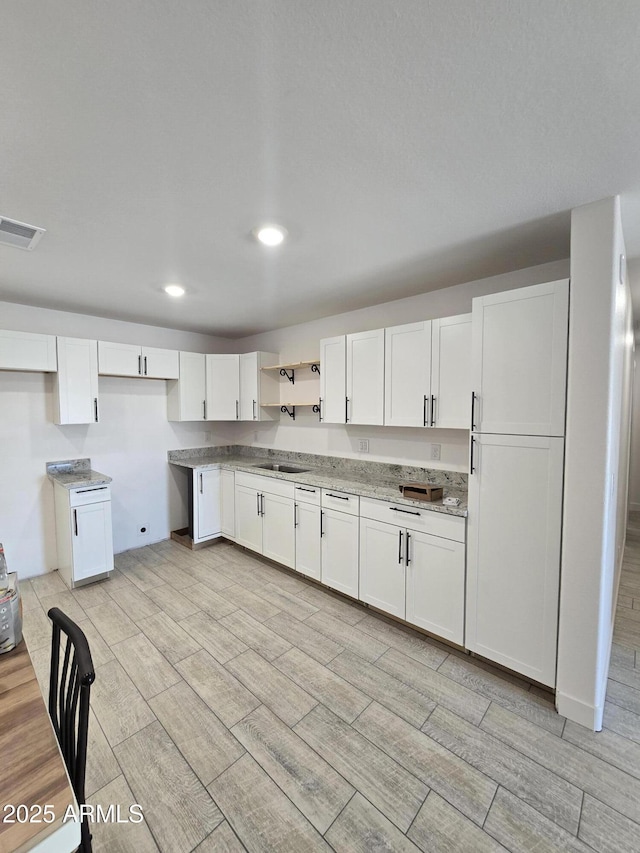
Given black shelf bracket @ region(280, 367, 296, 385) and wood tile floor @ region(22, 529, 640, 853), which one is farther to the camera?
black shelf bracket @ region(280, 367, 296, 385)

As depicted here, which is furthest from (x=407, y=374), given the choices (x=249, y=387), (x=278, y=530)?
(x=249, y=387)

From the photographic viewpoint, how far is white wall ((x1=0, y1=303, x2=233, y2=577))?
3338 millimetres

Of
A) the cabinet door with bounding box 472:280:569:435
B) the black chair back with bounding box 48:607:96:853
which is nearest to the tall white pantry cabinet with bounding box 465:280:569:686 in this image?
the cabinet door with bounding box 472:280:569:435

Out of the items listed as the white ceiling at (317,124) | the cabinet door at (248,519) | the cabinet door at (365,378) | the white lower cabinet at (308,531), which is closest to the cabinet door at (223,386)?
the cabinet door at (248,519)

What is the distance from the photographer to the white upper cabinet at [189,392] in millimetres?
4215

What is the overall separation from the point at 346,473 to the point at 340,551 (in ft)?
2.82

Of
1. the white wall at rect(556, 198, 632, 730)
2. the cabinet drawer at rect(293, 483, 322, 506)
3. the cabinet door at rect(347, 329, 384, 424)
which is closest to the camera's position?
the white wall at rect(556, 198, 632, 730)

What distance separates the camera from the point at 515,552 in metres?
2.04

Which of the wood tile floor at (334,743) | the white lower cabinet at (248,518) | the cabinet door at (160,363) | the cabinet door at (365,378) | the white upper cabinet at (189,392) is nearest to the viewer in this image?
the wood tile floor at (334,743)

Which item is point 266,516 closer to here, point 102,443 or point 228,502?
point 228,502

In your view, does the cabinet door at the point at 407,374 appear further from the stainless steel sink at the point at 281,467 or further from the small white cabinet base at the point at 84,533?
the small white cabinet base at the point at 84,533

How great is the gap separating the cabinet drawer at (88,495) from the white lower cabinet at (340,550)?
2.11m

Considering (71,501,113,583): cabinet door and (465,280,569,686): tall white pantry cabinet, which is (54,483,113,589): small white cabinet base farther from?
(465,280,569,686): tall white pantry cabinet

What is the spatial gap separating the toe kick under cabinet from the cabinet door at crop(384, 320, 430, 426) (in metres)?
0.73
